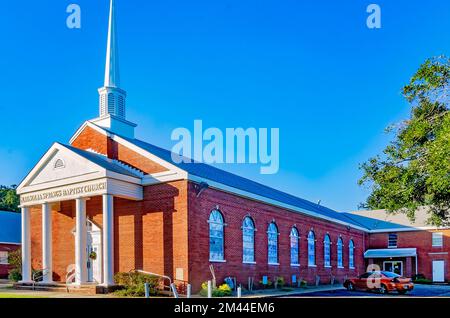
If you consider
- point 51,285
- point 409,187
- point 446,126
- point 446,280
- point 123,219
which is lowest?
point 446,280

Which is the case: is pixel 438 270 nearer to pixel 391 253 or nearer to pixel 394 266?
pixel 394 266

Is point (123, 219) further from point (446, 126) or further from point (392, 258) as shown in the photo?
point (392, 258)

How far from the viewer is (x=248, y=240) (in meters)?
23.8

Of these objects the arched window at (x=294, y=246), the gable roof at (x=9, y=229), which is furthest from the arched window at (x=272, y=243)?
the gable roof at (x=9, y=229)

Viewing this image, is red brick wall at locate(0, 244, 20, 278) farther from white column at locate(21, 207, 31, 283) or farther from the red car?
the red car

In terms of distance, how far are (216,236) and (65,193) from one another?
6812 mm

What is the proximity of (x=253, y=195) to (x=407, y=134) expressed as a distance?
10721mm

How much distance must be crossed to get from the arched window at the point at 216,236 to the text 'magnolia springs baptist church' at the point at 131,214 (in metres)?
0.04

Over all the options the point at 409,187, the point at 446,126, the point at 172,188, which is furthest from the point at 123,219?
the point at 446,126

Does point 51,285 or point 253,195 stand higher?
point 253,195

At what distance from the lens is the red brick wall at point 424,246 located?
3991 centimetres

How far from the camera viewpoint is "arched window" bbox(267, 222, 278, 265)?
1016 inches
